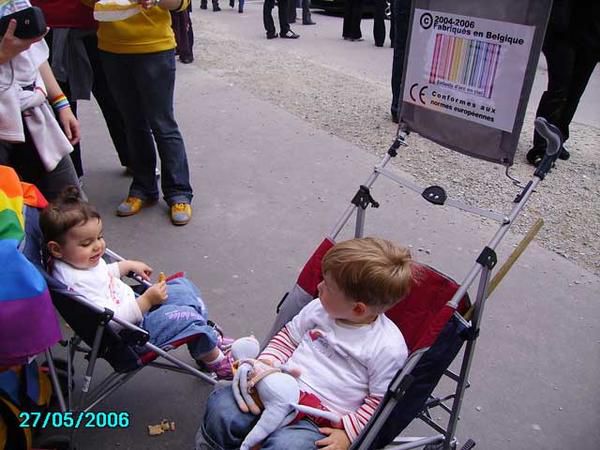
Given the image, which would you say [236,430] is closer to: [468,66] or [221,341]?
[221,341]

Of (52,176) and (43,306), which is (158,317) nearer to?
(43,306)

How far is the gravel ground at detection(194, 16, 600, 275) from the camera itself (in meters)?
4.22

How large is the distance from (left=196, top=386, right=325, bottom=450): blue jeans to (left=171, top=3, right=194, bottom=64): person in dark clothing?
614cm

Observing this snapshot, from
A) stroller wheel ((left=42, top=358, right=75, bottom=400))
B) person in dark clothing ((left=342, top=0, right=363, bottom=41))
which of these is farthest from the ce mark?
person in dark clothing ((left=342, top=0, right=363, bottom=41))

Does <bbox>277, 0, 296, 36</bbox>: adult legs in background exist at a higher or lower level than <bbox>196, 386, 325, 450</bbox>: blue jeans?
lower

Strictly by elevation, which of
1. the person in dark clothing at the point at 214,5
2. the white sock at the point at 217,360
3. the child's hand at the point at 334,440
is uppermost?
the child's hand at the point at 334,440

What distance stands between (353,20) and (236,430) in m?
9.52

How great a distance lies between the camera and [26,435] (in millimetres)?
2143

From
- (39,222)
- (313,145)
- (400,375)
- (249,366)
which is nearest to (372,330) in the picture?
(400,375)

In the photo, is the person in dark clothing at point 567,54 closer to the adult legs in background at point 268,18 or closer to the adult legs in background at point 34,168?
the adult legs in background at point 34,168

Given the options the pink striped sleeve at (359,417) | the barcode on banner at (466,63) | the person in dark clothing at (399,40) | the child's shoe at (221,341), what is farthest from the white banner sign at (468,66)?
the person in dark clothing at (399,40)

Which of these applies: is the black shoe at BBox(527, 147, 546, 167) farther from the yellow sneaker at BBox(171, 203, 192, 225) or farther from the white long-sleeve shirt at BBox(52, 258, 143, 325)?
the white long-sleeve shirt at BBox(52, 258, 143, 325)

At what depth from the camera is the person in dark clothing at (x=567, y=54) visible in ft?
15.3

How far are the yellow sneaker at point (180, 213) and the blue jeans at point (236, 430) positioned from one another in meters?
2.16
